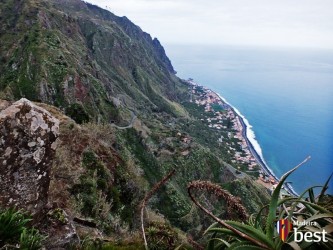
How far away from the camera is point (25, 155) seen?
20.1 ft

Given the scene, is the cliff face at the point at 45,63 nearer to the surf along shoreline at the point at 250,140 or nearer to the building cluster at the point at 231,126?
the building cluster at the point at 231,126

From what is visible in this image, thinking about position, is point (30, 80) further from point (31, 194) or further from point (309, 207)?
point (309, 207)

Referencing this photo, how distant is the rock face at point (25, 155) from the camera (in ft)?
19.4

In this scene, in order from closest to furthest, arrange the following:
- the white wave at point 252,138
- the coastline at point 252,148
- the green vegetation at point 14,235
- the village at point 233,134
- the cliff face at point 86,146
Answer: the green vegetation at point 14,235 < the cliff face at point 86,146 < the village at point 233,134 < the coastline at point 252,148 < the white wave at point 252,138

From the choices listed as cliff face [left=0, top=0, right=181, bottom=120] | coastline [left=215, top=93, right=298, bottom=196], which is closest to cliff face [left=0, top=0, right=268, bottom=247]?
cliff face [left=0, top=0, right=181, bottom=120]

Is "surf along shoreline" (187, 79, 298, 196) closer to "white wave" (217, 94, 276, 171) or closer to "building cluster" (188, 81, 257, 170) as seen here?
"white wave" (217, 94, 276, 171)

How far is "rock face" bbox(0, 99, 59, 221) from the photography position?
5902 mm

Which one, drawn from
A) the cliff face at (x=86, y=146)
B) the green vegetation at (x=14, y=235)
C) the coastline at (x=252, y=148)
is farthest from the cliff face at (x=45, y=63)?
the coastline at (x=252, y=148)

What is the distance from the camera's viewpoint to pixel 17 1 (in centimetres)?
9081

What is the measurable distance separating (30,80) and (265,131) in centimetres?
10785

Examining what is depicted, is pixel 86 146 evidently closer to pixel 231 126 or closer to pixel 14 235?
pixel 14 235

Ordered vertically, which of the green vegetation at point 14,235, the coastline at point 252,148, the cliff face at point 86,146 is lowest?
the coastline at point 252,148

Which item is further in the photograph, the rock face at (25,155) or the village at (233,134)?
the village at (233,134)

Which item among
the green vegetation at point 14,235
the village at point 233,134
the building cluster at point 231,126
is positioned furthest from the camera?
the building cluster at point 231,126
